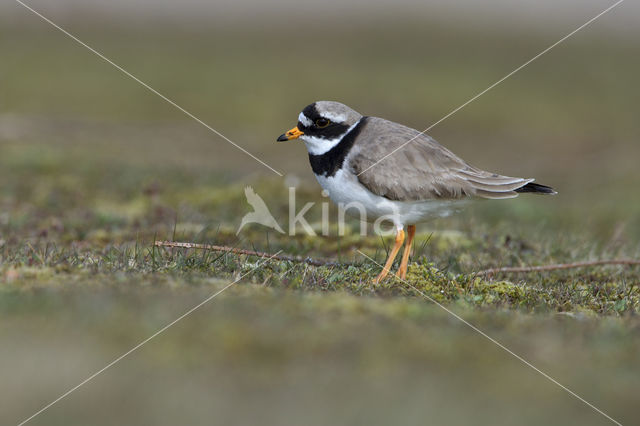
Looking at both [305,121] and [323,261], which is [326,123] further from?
[323,261]

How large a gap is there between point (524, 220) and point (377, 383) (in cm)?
825

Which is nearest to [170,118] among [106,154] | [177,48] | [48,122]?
[48,122]

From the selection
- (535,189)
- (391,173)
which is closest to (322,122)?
(391,173)

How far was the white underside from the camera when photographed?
6613 mm

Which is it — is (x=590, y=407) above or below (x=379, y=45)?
below

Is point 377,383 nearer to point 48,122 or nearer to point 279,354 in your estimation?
point 279,354

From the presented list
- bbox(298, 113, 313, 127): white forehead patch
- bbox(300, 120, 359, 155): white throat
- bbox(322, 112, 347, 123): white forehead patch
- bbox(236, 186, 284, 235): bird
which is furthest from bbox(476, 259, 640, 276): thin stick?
bbox(236, 186, 284, 235): bird

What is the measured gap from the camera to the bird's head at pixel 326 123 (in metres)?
7.00

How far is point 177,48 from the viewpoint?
3244cm

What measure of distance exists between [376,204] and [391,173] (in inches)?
13.2

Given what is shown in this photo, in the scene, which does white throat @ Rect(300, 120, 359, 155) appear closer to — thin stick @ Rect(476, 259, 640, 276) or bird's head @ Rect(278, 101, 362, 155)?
bird's head @ Rect(278, 101, 362, 155)

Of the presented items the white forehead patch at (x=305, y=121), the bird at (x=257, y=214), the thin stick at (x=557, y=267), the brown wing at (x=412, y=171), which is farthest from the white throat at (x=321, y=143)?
the thin stick at (x=557, y=267)

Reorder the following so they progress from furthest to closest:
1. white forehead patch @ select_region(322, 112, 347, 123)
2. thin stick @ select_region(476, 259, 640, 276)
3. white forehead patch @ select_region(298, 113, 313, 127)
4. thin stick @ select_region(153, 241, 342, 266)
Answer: white forehead patch @ select_region(298, 113, 313, 127)
white forehead patch @ select_region(322, 112, 347, 123)
thin stick @ select_region(476, 259, 640, 276)
thin stick @ select_region(153, 241, 342, 266)

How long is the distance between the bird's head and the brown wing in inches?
9.3
